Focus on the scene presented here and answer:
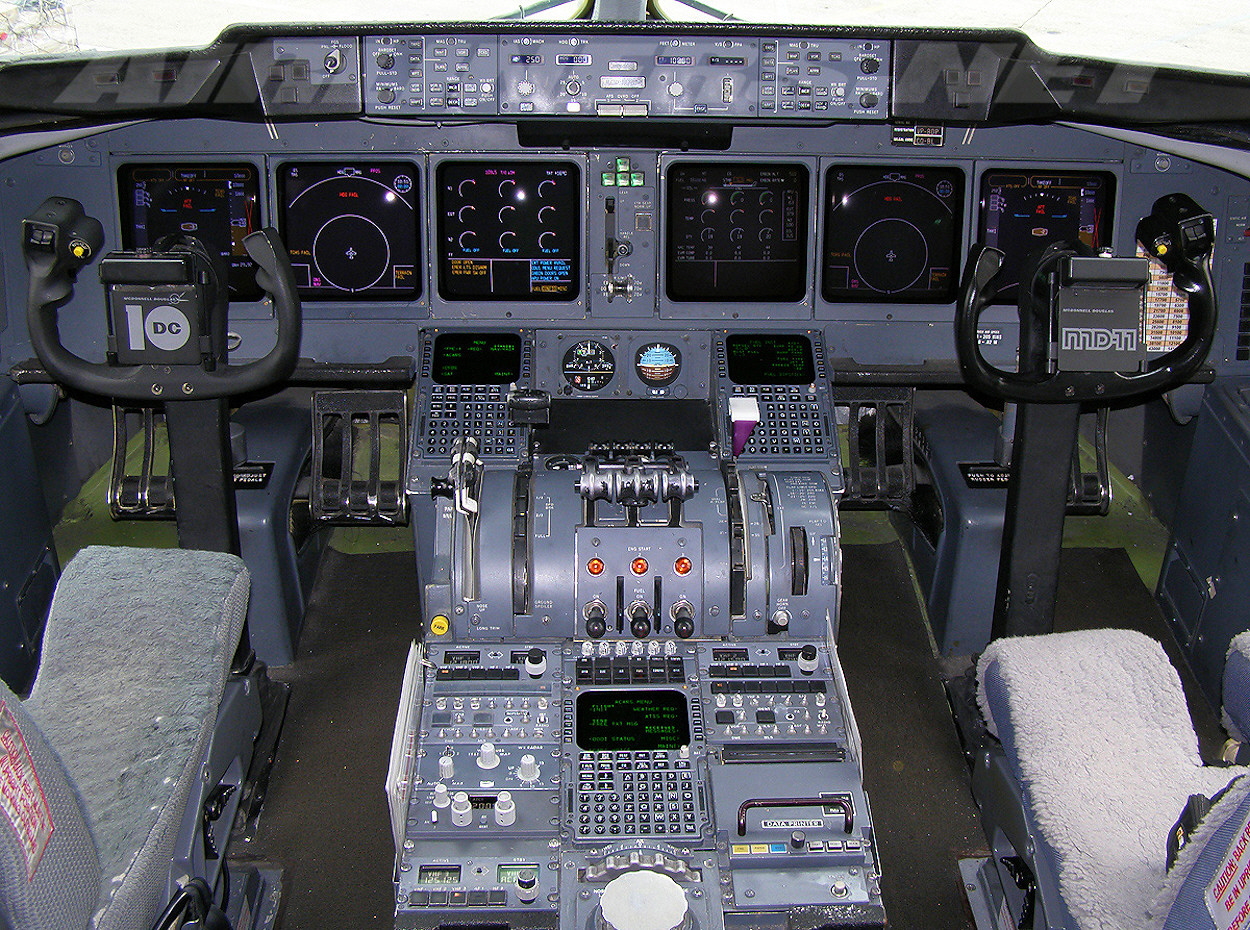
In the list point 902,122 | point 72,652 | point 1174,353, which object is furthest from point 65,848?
point 902,122

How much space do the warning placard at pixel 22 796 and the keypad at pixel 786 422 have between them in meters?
2.44

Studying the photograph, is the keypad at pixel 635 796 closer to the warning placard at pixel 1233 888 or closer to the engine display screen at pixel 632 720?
the engine display screen at pixel 632 720

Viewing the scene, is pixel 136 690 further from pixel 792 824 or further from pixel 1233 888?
pixel 1233 888

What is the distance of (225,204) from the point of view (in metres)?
3.59

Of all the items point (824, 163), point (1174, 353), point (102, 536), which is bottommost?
point (102, 536)

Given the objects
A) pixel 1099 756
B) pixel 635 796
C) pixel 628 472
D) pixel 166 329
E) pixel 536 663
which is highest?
pixel 166 329

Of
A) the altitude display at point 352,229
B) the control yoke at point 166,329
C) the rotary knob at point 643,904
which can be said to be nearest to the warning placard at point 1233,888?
the rotary knob at point 643,904

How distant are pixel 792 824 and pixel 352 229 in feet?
7.63

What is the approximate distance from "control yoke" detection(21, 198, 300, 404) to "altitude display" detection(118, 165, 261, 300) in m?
0.86

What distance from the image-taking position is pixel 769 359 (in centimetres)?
368

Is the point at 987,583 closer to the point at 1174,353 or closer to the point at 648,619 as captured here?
the point at 1174,353

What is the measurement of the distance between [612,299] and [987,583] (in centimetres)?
148

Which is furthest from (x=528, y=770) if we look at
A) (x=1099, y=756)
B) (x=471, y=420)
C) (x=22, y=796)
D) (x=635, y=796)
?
(x=471, y=420)

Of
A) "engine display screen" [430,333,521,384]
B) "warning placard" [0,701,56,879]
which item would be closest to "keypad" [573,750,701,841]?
"warning placard" [0,701,56,879]
